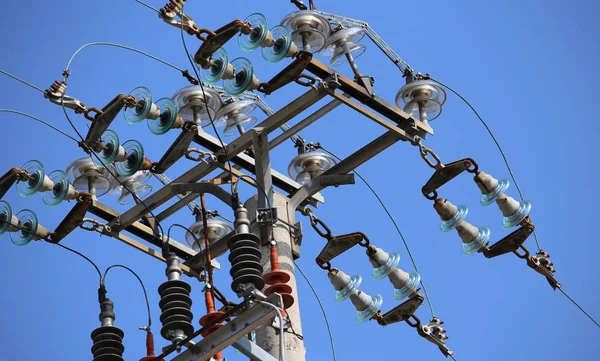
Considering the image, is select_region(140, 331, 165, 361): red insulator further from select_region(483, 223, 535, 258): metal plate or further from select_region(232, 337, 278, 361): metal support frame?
select_region(483, 223, 535, 258): metal plate

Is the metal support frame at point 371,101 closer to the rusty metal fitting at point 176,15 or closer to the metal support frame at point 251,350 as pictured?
the rusty metal fitting at point 176,15

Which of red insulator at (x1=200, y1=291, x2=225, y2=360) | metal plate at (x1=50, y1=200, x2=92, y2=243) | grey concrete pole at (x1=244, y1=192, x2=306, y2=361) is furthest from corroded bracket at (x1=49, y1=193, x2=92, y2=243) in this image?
red insulator at (x1=200, y1=291, x2=225, y2=360)

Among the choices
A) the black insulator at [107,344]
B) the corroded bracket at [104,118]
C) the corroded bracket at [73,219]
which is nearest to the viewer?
the black insulator at [107,344]

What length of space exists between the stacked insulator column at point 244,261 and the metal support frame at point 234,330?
27cm

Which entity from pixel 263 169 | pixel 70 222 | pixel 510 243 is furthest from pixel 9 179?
pixel 510 243

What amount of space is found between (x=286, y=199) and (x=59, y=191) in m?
2.37

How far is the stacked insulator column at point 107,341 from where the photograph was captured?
622 inches

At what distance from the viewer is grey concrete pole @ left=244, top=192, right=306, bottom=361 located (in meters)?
16.5

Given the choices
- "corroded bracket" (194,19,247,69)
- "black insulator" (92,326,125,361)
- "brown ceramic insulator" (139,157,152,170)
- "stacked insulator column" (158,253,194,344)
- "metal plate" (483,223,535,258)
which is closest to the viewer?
"stacked insulator column" (158,253,194,344)

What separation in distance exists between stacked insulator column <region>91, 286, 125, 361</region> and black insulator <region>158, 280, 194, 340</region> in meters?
0.54

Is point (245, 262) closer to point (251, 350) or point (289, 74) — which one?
point (251, 350)

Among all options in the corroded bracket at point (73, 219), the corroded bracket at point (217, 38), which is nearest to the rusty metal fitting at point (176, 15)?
the corroded bracket at point (217, 38)

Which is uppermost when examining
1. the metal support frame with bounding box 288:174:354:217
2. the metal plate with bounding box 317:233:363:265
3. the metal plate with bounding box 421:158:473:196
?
the metal plate with bounding box 421:158:473:196

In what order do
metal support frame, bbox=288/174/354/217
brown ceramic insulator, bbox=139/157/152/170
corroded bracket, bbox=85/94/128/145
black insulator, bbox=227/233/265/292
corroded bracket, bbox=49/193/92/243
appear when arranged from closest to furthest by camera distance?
1. black insulator, bbox=227/233/265/292
2. corroded bracket, bbox=85/94/128/145
3. metal support frame, bbox=288/174/354/217
4. corroded bracket, bbox=49/193/92/243
5. brown ceramic insulator, bbox=139/157/152/170
